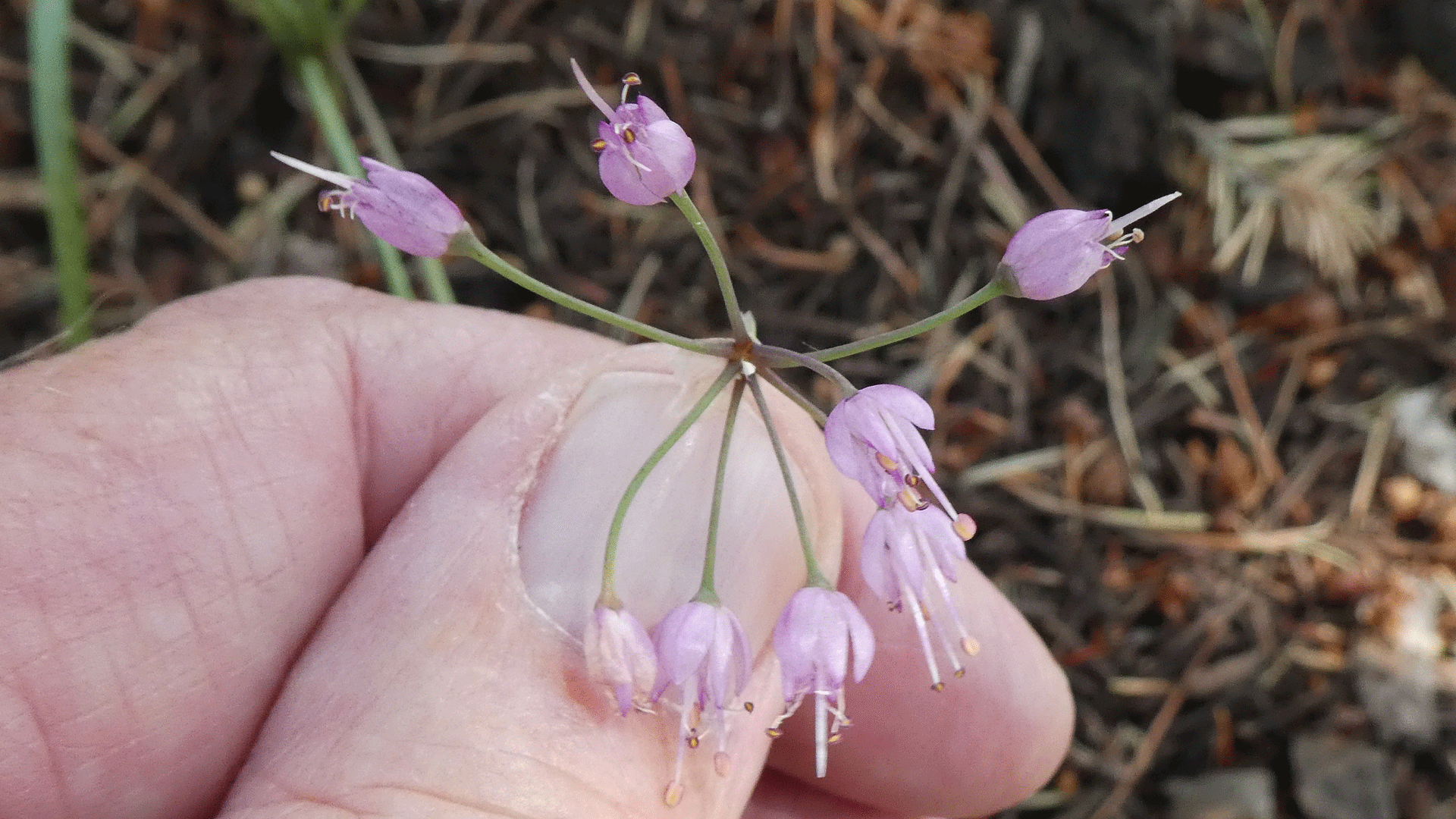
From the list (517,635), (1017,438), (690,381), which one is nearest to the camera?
(517,635)

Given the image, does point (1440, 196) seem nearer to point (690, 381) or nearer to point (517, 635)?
point (690, 381)

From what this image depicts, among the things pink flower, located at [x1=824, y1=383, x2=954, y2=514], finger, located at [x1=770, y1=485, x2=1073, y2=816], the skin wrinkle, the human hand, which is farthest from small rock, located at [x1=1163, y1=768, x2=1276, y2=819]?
the skin wrinkle

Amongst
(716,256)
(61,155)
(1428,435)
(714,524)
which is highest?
(1428,435)

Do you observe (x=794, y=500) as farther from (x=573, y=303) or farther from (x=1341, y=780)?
(x=1341, y=780)

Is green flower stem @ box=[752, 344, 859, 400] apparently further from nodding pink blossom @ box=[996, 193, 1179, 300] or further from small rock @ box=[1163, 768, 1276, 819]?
small rock @ box=[1163, 768, 1276, 819]

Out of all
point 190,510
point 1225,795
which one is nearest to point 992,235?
point 1225,795

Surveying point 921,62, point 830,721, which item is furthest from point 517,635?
point 921,62

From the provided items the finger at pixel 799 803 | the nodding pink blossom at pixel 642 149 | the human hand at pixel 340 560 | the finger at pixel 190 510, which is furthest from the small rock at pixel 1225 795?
the nodding pink blossom at pixel 642 149
